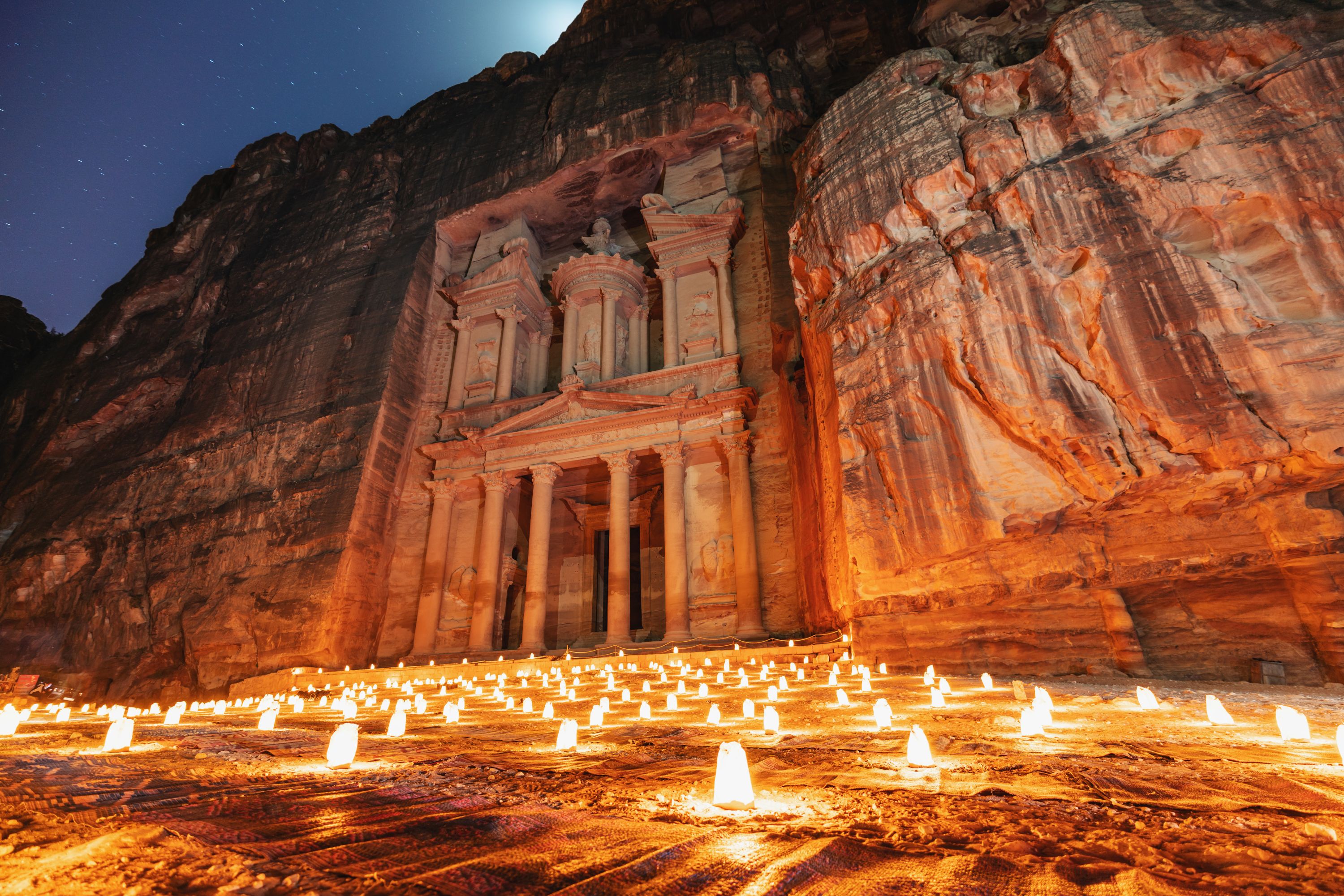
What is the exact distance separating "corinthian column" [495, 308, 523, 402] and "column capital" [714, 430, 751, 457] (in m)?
7.82

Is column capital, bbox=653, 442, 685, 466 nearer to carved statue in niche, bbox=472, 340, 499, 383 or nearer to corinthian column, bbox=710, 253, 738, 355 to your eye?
corinthian column, bbox=710, 253, 738, 355

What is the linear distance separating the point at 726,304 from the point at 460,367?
9.71 meters

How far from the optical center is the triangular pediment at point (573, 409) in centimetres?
1806

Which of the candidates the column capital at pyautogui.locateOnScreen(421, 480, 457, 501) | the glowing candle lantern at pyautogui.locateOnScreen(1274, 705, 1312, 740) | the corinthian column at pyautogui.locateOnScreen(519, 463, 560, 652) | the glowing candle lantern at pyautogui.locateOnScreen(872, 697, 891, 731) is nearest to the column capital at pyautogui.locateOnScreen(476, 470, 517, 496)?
the corinthian column at pyautogui.locateOnScreen(519, 463, 560, 652)

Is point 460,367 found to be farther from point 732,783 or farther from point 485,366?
point 732,783

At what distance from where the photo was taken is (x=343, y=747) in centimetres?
330

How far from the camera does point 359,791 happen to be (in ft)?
8.47

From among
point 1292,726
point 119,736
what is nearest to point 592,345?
point 119,736

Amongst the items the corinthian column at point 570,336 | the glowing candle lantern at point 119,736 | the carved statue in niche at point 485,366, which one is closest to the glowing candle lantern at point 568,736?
the glowing candle lantern at point 119,736

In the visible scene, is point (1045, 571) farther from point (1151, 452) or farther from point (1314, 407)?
point (1314, 407)

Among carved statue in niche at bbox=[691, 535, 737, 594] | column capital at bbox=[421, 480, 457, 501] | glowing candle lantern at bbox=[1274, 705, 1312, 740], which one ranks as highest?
column capital at bbox=[421, 480, 457, 501]

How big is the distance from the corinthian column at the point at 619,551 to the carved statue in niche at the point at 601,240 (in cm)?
852

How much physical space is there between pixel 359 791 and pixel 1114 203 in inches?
403

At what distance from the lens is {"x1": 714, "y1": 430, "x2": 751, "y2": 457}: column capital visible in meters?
16.8
